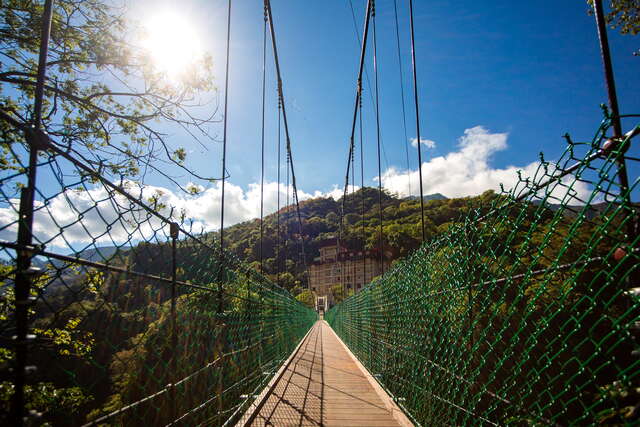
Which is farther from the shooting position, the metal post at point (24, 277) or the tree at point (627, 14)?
the tree at point (627, 14)

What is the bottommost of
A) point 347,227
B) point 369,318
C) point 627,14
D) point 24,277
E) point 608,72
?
point 369,318

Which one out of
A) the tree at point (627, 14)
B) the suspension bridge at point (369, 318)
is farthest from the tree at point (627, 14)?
the suspension bridge at point (369, 318)

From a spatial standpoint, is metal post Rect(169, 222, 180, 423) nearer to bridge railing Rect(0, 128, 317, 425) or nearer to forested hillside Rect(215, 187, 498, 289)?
bridge railing Rect(0, 128, 317, 425)

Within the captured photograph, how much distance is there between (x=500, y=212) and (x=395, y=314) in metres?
1.80

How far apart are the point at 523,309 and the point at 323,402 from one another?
1749mm

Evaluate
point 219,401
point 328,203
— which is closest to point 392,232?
point 219,401

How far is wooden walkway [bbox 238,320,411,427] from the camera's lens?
2.24 m

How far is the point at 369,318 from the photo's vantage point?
13.8 ft

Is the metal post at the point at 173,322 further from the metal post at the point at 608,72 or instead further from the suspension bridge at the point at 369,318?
the metal post at the point at 608,72

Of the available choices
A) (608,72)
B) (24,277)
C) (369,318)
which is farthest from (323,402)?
(608,72)

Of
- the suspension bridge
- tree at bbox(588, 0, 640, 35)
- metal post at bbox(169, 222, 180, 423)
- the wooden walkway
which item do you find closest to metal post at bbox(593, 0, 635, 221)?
the suspension bridge

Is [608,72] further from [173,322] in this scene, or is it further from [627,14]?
[627,14]

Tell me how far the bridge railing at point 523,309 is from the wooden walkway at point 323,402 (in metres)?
0.18

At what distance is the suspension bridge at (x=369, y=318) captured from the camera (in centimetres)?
71
